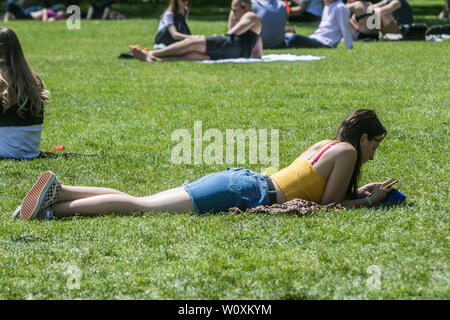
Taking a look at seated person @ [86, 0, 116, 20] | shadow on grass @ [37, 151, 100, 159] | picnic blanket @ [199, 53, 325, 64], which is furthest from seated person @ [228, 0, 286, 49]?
seated person @ [86, 0, 116, 20]

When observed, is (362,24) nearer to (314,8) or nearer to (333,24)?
(333,24)

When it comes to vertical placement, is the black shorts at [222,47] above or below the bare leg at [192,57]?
above

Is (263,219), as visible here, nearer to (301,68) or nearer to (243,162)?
(243,162)

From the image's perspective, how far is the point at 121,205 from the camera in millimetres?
5379

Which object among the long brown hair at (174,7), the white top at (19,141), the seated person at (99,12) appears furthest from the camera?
the seated person at (99,12)

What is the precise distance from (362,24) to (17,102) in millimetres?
10861

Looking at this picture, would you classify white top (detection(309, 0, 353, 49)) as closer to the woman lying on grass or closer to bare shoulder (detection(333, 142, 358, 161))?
the woman lying on grass

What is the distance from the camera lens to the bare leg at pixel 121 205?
5.35m

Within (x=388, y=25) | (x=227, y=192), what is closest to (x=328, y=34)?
(x=388, y=25)

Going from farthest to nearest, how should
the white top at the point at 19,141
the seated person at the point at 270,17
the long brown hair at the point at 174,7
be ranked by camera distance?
the seated person at the point at 270,17
the long brown hair at the point at 174,7
the white top at the point at 19,141

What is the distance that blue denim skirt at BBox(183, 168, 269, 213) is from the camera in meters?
5.38

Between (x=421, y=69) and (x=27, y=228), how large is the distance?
8270 mm

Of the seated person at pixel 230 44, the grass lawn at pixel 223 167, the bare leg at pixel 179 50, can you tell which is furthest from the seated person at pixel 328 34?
the bare leg at pixel 179 50

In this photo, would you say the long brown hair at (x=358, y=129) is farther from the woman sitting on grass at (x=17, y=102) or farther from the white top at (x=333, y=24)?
the white top at (x=333, y=24)
